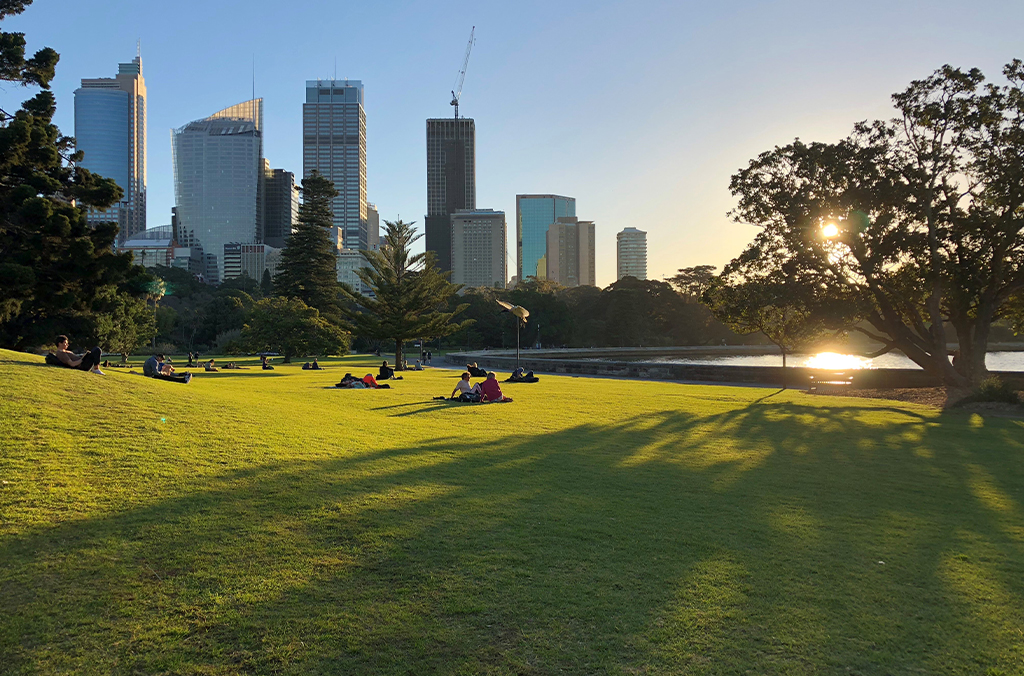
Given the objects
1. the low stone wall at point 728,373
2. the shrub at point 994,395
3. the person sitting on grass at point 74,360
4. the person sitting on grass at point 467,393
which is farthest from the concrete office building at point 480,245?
the person sitting on grass at point 74,360

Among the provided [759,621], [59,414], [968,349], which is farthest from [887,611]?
[968,349]

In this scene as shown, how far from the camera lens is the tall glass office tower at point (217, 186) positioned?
178 m

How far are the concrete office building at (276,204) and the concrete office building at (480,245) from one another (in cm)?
5123

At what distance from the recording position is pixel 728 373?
77.7ft

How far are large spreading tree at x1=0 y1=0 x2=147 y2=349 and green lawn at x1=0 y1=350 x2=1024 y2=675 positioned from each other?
1295 cm

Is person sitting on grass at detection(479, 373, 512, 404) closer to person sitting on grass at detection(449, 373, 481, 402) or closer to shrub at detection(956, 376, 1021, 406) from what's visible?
person sitting on grass at detection(449, 373, 481, 402)

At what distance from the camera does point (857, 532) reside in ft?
15.1

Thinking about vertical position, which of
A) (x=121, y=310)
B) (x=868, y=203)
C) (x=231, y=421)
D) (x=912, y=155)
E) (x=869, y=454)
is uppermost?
(x=912, y=155)

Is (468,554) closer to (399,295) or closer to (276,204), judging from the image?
(399,295)

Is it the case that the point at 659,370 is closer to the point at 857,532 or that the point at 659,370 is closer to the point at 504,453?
the point at 504,453

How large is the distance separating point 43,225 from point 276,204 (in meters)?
186

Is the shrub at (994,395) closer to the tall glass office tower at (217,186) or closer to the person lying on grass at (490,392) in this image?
the person lying on grass at (490,392)

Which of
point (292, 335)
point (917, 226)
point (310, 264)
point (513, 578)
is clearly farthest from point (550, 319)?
point (513, 578)

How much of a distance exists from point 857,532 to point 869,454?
13.5ft
